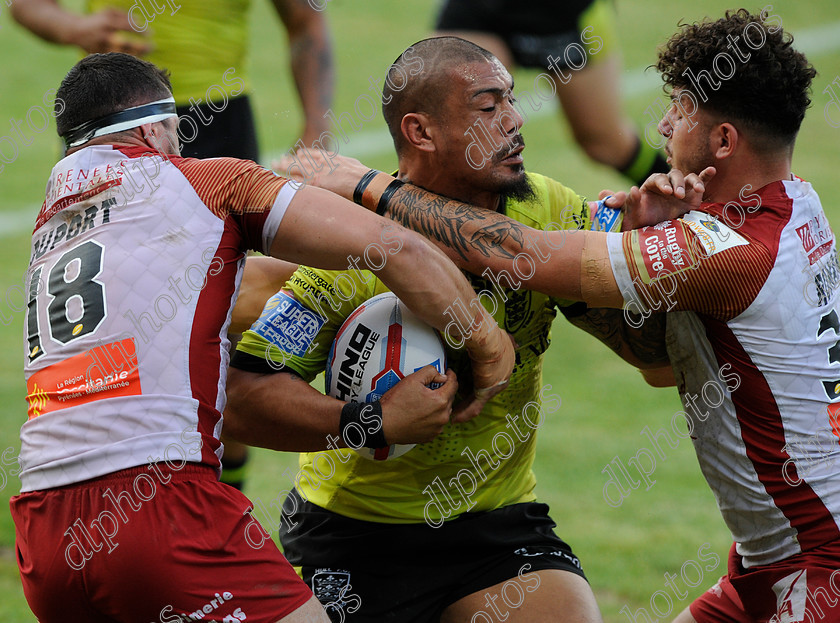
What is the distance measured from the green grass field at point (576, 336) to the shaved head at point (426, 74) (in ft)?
10.2

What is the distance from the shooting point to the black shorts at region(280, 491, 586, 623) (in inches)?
157

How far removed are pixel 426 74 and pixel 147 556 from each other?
6.54 feet

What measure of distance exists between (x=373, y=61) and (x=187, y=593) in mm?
16172

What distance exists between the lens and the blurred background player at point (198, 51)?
5910 mm

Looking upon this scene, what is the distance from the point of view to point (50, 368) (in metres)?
3.27

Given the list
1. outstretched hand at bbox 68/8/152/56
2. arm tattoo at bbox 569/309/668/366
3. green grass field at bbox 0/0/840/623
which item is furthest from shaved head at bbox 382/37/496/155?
green grass field at bbox 0/0/840/623

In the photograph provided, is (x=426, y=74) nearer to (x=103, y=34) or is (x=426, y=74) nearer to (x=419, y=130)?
(x=419, y=130)

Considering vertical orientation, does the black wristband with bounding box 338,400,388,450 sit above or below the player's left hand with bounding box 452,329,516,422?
below

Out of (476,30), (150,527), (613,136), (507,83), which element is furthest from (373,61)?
(150,527)

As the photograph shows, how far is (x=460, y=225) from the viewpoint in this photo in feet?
12.2

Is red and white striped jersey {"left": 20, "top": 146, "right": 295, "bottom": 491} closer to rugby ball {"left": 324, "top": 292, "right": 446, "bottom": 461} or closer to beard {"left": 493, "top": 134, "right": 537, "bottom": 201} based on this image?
rugby ball {"left": 324, "top": 292, "right": 446, "bottom": 461}

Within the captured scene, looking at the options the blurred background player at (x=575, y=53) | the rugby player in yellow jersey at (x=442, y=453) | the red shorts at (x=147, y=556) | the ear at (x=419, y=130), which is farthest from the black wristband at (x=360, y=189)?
the blurred background player at (x=575, y=53)

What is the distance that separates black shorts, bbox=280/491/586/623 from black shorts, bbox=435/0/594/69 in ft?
18.6

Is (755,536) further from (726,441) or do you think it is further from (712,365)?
(712,365)
